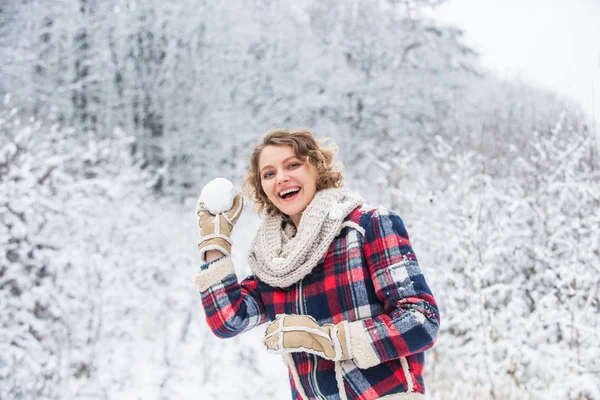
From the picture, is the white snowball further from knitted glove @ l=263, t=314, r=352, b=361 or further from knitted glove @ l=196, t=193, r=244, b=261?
Result: knitted glove @ l=263, t=314, r=352, b=361

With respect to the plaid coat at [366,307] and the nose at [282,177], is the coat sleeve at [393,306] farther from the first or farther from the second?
the nose at [282,177]

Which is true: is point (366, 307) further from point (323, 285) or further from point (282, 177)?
point (282, 177)

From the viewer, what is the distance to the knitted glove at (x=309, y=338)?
994mm

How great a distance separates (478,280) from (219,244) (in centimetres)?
238

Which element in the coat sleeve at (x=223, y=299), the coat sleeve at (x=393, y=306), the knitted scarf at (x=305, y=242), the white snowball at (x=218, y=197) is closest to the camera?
the coat sleeve at (x=393, y=306)

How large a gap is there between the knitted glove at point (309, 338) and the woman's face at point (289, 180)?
0.36 m

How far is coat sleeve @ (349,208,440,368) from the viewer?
96 centimetres

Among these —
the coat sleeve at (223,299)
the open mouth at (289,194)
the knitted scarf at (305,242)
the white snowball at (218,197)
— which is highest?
the white snowball at (218,197)

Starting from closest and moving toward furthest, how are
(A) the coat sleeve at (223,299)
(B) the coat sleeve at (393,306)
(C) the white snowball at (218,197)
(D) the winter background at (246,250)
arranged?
(B) the coat sleeve at (393,306) → (A) the coat sleeve at (223,299) → (C) the white snowball at (218,197) → (D) the winter background at (246,250)

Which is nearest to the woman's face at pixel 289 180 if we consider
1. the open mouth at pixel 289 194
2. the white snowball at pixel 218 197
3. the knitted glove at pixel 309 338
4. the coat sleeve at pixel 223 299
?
the open mouth at pixel 289 194

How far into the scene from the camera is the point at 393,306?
101 cm

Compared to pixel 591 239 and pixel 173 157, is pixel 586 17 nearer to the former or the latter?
pixel 591 239

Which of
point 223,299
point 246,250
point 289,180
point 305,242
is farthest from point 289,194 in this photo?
point 246,250

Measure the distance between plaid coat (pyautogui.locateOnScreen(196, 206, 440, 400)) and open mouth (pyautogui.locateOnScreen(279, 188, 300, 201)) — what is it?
0.20m
